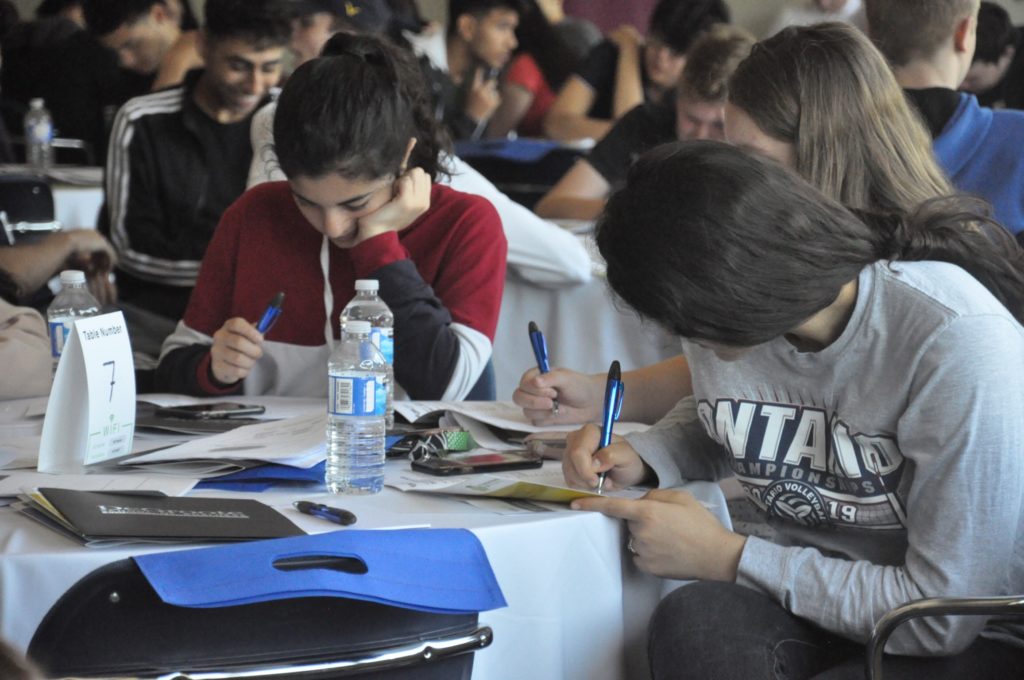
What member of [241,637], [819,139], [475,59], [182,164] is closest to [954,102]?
[819,139]

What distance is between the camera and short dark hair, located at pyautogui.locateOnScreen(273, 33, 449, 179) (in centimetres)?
192

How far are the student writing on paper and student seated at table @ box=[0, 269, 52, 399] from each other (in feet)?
3.12

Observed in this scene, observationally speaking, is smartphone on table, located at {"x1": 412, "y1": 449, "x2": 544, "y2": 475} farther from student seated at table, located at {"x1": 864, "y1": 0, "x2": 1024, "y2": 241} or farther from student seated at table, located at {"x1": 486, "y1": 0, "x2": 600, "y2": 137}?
student seated at table, located at {"x1": 486, "y1": 0, "x2": 600, "y2": 137}

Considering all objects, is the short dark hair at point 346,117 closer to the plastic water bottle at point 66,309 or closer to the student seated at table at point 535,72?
the plastic water bottle at point 66,309

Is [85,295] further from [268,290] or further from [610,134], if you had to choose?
[610,134]

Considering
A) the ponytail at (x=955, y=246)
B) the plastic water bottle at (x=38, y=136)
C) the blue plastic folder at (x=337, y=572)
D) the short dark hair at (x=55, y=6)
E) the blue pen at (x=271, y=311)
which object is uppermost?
the short dark hair at (x=55, y=6)

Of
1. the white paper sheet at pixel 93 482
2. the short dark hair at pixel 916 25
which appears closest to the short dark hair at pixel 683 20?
the short dark hair at pixel 916 25

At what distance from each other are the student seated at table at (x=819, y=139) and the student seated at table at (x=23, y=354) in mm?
790

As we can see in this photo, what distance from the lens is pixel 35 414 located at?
185 cm

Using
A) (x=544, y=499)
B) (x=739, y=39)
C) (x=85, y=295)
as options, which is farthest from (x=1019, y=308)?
(x=739, y=39)

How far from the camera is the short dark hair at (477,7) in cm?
678

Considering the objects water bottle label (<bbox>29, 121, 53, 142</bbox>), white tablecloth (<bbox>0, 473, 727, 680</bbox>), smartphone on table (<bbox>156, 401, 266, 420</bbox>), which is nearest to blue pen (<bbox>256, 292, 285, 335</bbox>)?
smartphone on table (<bbox>156, 401, 266, 420</bbox>)

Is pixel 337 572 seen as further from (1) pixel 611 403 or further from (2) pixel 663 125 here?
(2) pixel 663 125

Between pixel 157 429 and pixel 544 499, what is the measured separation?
64 centimetres
